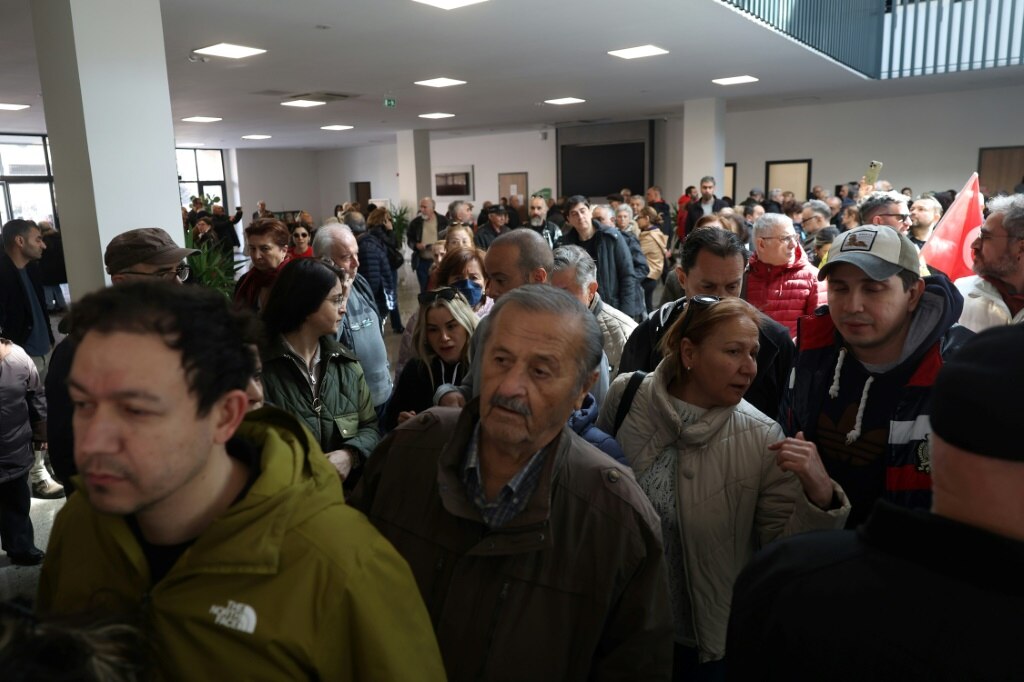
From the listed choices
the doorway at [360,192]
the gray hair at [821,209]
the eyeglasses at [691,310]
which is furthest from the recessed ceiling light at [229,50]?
the doorway at [360,192]

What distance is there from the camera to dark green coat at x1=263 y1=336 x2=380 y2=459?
2.47 meters

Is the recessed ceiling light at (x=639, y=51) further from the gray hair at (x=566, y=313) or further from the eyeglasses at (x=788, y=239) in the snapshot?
the gray hair at (x=566, y=313)

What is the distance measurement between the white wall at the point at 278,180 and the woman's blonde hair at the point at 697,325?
24.0 m

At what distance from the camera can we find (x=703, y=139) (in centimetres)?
1381

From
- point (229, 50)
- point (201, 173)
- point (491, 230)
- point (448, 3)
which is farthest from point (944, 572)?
point (201, 173)

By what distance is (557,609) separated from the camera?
1419 mm

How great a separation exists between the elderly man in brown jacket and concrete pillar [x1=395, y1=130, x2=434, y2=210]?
1618cm

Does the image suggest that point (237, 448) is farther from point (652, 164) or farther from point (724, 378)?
point (652, 164)

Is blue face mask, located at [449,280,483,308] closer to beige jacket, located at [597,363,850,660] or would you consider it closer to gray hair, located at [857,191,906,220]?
beige jacket, located at [597,363,850,660]

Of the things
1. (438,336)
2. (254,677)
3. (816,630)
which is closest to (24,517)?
(438,336)

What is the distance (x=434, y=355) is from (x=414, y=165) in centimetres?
1549

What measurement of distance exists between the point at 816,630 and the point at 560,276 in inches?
88.8

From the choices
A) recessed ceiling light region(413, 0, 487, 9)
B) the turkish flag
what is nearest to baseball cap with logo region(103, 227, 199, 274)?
recessed ceiling light region(413, 0, 487, 9)

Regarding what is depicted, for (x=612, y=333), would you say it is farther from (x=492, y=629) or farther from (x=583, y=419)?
(x=492, y=629)
